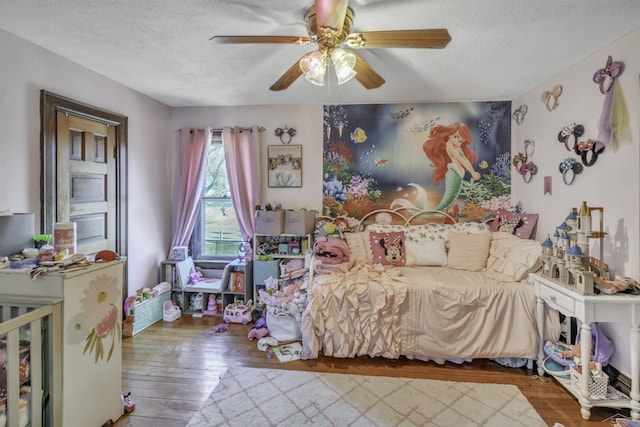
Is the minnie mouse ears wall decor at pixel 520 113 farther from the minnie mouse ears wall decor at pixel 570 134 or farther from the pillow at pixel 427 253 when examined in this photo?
the pillow at pixel 427 253

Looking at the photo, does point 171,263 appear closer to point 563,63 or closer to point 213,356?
point 213,356

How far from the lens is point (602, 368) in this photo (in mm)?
2230

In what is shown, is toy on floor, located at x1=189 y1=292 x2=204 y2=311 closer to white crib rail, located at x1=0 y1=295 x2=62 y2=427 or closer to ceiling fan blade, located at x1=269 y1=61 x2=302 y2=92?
white crib rail, located at x1=0 y1=295 x2=62 y2=427

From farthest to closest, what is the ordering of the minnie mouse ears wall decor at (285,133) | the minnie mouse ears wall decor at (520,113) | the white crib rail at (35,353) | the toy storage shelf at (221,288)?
the minnie mouse ears wall decor at (285,133) → the toy storage shelf at (221,288) → the minnie mouse ears wall decor at (520,113) → the white crib rail at (35,353)

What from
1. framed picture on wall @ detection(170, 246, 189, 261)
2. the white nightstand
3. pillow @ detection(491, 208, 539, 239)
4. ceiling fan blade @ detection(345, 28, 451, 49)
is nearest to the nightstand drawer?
the white nightstand

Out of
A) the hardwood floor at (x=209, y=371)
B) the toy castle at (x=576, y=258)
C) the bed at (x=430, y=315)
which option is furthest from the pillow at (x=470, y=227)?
the hardwood floor at (x=209, y=371)

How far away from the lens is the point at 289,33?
2.07m

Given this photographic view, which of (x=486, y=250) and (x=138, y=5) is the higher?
(x=138, y=5)

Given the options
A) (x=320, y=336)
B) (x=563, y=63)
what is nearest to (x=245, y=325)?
(x=320, y=336)

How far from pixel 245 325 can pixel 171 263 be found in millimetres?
1171

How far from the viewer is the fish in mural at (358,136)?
361cm

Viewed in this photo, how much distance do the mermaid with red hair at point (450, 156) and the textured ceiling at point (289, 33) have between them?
49 centimetres

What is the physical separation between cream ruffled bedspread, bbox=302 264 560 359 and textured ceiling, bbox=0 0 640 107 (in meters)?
1.82

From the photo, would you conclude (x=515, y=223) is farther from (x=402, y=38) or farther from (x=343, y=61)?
(x=343, y=61)
